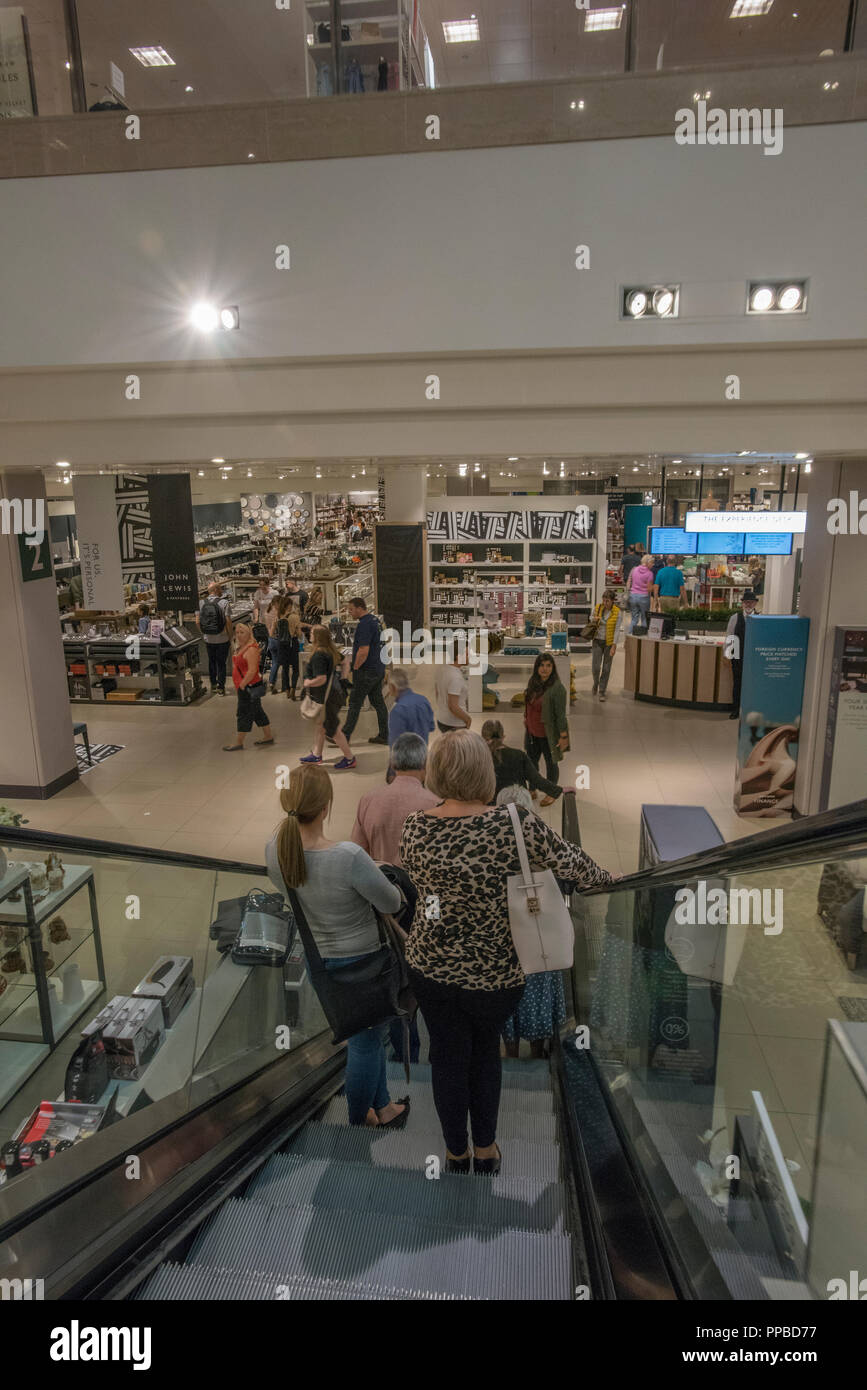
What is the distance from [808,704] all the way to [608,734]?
3.46 metres

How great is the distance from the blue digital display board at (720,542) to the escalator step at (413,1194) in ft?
34.7

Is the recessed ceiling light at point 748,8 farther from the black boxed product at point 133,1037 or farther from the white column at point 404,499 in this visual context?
the white column at point 404,499

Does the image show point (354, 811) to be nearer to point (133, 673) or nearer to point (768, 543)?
point (133, 673)

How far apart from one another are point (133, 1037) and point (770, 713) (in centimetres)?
616

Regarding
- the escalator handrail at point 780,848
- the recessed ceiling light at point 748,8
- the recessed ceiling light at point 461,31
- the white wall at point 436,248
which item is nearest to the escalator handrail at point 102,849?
the escalator handrail at point 780,848

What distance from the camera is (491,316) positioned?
5039mm

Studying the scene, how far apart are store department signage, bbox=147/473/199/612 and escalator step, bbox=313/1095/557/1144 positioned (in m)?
5.97

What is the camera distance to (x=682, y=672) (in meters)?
11.8

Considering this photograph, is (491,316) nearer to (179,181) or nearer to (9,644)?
(179,181)

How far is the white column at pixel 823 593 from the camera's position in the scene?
674 centimetres

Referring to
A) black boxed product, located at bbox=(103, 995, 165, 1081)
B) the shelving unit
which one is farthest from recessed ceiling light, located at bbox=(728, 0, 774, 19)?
black boxed product, located at bbox=(103, 995, 165, 1081)

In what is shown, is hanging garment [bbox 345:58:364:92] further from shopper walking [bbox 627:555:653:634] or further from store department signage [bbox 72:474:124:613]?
shopper walking [bbox 627:555:653:634]

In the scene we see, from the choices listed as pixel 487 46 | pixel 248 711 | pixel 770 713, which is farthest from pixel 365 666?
pixel 487 46

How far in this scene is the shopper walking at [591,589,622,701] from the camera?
12.1 m
